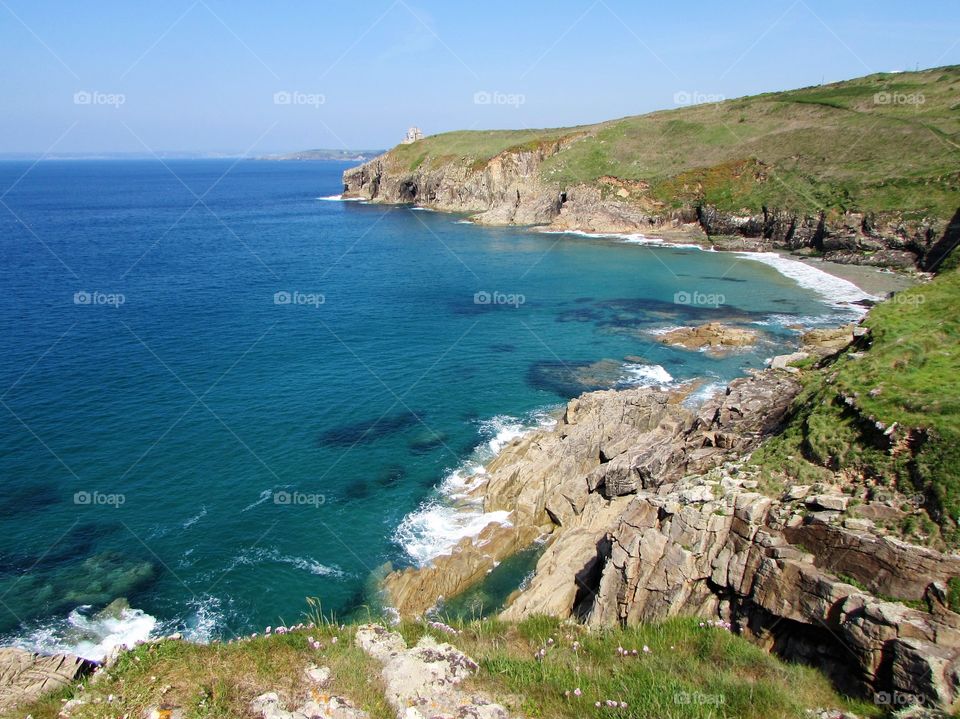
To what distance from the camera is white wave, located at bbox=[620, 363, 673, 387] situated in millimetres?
45312

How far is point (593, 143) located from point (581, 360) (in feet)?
326

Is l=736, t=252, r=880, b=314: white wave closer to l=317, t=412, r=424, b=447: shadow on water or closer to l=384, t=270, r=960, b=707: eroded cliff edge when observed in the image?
l=384, t=270, r=960, b=707: eroded cliff edge

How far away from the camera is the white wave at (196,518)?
97.0 feet

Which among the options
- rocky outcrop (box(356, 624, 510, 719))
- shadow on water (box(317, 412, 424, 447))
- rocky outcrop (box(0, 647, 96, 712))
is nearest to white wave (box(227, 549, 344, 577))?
shadow on water (box(317, 412, 424, 447))

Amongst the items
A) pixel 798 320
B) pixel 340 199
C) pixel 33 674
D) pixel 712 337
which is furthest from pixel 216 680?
pixel 340 199

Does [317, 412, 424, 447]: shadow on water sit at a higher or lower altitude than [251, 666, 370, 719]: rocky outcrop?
lower

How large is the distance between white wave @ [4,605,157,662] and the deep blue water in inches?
8.9

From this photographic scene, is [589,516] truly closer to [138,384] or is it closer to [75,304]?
[138,384]

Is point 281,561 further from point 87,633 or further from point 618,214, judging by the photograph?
point 618,214

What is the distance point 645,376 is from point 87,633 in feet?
123

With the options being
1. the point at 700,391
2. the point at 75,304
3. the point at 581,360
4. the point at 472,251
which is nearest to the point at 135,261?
the point at 75,304

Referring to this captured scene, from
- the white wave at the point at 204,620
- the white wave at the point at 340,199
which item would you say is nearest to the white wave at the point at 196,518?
the white wave at the point at 204,620

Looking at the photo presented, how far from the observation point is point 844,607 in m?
15.3

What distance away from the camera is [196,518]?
98.6ft
